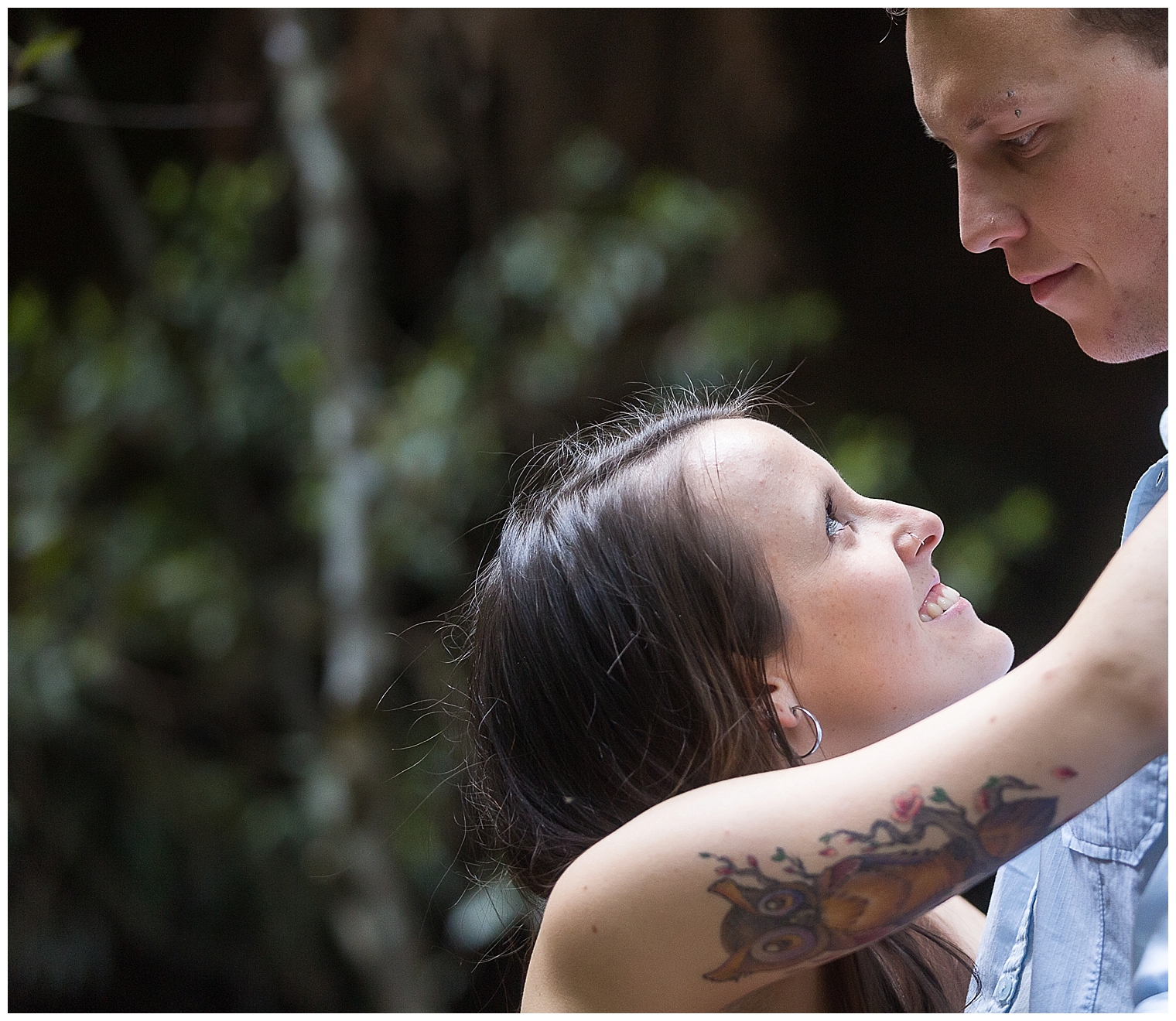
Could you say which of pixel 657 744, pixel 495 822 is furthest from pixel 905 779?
pixel 495 822

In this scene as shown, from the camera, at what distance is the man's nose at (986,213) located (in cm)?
100

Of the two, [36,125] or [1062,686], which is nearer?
[1062,686]

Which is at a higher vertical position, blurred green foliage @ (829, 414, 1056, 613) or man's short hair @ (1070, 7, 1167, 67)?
man's short hair @ (1070, 7, 1167, 67)

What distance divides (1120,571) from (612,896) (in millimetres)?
418

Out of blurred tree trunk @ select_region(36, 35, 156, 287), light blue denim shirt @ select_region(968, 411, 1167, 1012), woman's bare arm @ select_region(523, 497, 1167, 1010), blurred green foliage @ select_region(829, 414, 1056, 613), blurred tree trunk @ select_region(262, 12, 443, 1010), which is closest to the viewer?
woman's bare arm @ select_region(523, 497, 1167, 1010)

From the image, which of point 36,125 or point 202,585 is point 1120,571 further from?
point 36,125

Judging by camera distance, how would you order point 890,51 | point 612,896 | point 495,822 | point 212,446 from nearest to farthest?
point 612,896, point 495,822, point 890,51, point 212,446

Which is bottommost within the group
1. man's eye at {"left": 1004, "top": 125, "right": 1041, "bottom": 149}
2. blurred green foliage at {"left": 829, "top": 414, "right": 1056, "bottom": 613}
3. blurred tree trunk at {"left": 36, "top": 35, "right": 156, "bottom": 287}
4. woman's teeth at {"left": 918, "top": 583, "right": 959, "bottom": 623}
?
blurred green foliage at {"left": 829, "top": 414, "right": 1056, "bottom": 613}

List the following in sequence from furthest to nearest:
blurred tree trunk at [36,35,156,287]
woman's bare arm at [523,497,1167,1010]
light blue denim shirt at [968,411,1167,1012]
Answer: blurred tree trunk at [36,35,156,287]
light blue denim shirt at [968,411,1167,1012]
woman's bare arm at [523,497,1167,1010]

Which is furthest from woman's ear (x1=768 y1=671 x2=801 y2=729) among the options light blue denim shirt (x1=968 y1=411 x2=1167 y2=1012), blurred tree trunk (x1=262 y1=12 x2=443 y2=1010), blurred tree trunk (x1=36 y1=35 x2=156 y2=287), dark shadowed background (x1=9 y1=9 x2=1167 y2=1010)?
blurred tree trunk (x1=36 y1=35 x2=156 y2=287)

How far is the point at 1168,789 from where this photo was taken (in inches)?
34.2

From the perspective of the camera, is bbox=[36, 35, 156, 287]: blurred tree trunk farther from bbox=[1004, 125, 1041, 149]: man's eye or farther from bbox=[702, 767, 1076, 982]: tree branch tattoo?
bbox=[702, 767, 1076, 982]: tree branch tattoo

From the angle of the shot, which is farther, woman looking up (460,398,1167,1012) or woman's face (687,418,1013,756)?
woman's face (687,418,1013,756)

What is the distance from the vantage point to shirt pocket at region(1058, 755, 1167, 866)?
92 centimetres
